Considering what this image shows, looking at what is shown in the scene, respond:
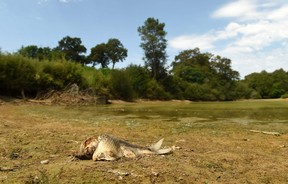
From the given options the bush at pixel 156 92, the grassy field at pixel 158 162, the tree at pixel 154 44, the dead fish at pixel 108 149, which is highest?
the tree at pixel 154 44

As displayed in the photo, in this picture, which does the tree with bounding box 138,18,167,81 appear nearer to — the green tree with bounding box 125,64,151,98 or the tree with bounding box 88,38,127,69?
the green tree with bounding box 125,64,151,98

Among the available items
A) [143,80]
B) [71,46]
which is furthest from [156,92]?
[71,46]

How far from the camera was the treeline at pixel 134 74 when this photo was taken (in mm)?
37531

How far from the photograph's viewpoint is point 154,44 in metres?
65.1

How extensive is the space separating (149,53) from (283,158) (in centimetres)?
5873

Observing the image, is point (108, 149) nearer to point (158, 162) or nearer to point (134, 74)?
point (158, 162)

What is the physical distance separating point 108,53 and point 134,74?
29.8 metres

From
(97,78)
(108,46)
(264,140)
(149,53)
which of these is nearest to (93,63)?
(108,46)

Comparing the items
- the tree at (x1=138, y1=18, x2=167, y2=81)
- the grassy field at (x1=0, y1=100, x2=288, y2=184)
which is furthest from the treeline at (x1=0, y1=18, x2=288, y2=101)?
the grassy field at (x1=0, y1=100, x2=288, y2=184)

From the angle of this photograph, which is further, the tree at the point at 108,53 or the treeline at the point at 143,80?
the tree at the point at 108,53

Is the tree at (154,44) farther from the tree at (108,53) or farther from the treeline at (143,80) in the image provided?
the tree at (108,53)

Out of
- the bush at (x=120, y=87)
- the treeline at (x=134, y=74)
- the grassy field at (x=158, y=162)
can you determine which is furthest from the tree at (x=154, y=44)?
the grassy field at (x=158, y=162)

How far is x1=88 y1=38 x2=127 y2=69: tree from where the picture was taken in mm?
83688

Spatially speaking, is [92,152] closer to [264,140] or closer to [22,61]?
[264,140]
